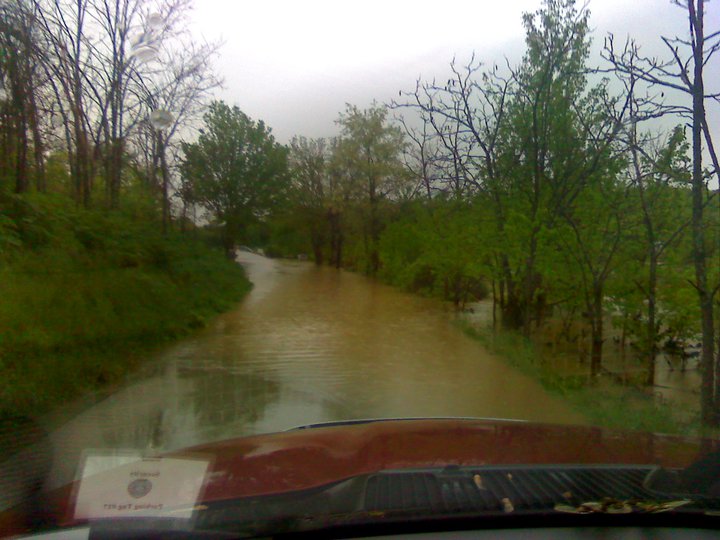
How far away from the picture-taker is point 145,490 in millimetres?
3373

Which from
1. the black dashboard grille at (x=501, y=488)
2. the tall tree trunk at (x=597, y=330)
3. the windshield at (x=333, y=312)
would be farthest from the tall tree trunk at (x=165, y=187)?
the black dashboard grille at (x=501, y=488)

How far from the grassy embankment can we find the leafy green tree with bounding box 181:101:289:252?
5.57m

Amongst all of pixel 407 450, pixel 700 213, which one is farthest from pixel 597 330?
pixel 407 450

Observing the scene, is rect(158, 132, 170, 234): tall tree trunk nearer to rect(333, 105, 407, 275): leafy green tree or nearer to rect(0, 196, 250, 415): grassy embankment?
rect(0, 196, 250, 415): grassy embankment

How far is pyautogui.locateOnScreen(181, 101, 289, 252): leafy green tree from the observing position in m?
23.2

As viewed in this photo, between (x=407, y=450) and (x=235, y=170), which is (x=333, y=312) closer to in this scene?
(x=235, y=170)

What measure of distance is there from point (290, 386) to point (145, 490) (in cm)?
677

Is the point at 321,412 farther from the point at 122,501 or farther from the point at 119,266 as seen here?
the point at 119,266

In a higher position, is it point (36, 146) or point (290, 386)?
point (36, 146)

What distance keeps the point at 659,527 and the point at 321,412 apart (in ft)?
20.4

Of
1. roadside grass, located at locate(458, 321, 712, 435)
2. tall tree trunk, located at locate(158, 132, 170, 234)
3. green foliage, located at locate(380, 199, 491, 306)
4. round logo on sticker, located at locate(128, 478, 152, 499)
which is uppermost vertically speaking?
tall tree trunk, located at locate(158, 132, 170, 234)

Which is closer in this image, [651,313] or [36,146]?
[651,313]

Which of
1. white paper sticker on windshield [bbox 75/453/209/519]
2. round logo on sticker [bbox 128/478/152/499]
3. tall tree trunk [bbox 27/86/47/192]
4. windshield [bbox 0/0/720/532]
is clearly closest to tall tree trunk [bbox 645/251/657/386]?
windshield [bbox 0/0/720/532]

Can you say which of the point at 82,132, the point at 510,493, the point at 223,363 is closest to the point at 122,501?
the point at 510,493
